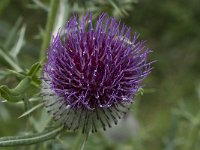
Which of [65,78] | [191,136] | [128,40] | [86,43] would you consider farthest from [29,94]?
[191,136]

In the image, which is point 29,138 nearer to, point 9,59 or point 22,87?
point 22,87

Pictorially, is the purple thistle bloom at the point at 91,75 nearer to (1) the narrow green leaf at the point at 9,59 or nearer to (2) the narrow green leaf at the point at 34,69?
(2) the narrow green leaf at the point at 34,69

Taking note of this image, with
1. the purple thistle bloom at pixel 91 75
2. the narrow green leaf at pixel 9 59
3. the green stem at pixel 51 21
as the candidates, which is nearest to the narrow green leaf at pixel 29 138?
the purple thistle bloom at pixel 91 75

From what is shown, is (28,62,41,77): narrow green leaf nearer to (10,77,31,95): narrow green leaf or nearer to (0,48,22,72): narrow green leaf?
(10,77,31,95): narrow green leaf

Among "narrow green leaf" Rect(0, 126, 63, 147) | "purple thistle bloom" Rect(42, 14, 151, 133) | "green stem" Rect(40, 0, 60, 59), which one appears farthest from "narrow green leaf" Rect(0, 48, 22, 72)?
"narrow green leaf" Rect(0, 126, 63, 147)

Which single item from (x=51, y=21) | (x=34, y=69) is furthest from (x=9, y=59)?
(x=34, y=69)

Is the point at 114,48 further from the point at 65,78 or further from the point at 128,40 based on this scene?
the point at 65,78
